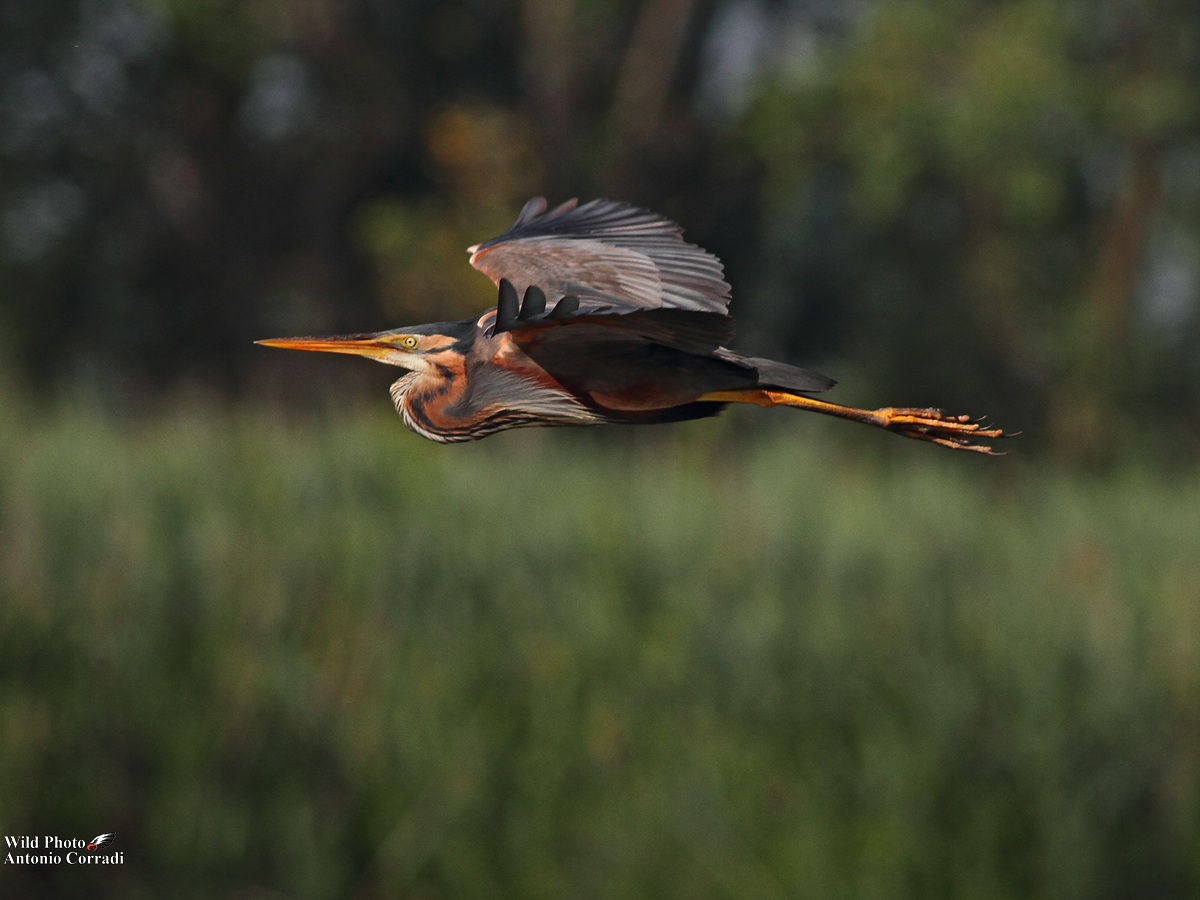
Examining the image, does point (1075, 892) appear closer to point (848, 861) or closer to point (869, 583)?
point (848, 861)

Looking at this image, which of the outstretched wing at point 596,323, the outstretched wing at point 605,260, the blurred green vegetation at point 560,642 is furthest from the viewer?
the blurred green vegetation at point 560,642

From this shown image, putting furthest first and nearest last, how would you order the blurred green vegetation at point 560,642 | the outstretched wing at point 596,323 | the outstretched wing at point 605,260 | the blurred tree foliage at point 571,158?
the blurred tree foliage at point 571,158
the blurred green vegetation at point 560,642
the outstretched wing at point 605,260
the outstretched wing at point 596,323

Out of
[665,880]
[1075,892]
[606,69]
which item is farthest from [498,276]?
[606,69]

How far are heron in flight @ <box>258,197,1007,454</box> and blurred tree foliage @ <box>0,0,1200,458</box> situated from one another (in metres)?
24.5

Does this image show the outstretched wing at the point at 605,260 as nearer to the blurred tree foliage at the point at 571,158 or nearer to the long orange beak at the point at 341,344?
the long orange beak at the point at 341,344

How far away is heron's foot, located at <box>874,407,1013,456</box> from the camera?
139cm

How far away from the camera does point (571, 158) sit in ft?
83.9

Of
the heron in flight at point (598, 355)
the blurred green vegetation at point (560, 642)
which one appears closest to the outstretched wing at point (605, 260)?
the heron in flight at point (598, 355)

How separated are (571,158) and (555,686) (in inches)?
323

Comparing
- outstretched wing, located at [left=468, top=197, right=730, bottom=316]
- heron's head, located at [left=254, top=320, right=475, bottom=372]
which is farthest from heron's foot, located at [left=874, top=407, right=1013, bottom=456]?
heron's head, located at [left=254, top=320, right=475, bottom=372]

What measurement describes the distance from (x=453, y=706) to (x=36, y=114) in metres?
13.2

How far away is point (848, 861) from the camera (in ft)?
69.5

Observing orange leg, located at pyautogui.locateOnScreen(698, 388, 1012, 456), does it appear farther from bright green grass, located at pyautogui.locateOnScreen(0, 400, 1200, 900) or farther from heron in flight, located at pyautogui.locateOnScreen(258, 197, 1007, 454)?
bright green grass, located at pyautogui.locateOnScreen(0, 400, 1200, 900)

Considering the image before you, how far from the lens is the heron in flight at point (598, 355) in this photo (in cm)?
125
